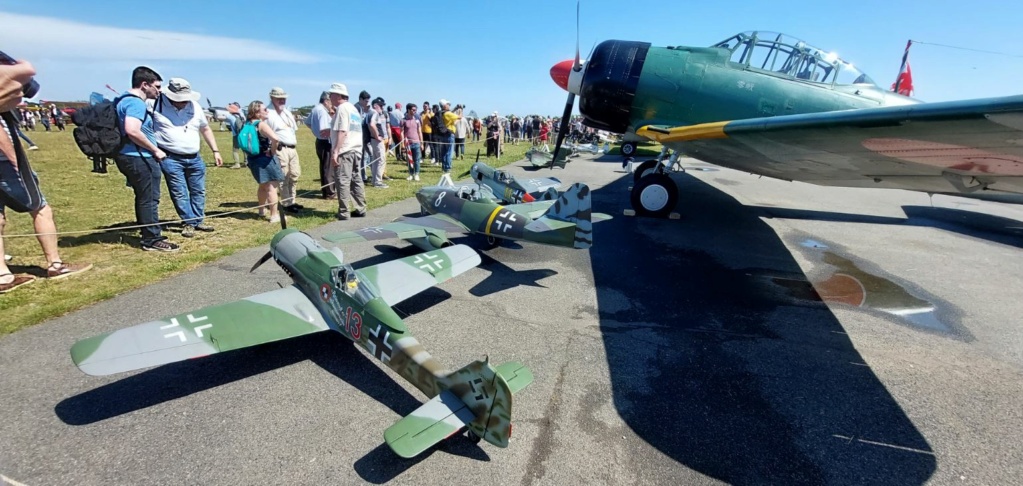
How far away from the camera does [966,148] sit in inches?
119

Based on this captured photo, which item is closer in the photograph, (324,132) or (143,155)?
(143,155)

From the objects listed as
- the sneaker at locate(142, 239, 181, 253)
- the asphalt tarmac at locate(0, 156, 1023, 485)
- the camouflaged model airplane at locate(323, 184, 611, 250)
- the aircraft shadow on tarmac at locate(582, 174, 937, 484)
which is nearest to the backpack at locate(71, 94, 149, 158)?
Answer: the sneaker at locate(142, 239, 181, 253)

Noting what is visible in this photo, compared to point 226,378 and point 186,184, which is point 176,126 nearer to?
point 186,184

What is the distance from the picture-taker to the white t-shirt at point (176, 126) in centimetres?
544

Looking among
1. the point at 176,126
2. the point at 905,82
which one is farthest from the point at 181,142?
the point at 905,82

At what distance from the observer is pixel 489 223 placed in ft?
19.3

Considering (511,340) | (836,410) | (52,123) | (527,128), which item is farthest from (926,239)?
(52,123)

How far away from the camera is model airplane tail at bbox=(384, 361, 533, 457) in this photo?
221 cm

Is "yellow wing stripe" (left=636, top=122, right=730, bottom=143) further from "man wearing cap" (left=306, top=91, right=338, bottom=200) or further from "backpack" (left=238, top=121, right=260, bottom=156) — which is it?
"backpack" (left=238, top=121, right=260, bottom=156)

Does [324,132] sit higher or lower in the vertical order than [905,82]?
lower

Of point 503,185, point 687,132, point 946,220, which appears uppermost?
point 687,132

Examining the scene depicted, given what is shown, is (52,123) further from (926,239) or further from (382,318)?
(926,239)

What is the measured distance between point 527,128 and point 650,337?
121 ft

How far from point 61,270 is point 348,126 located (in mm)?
4121
